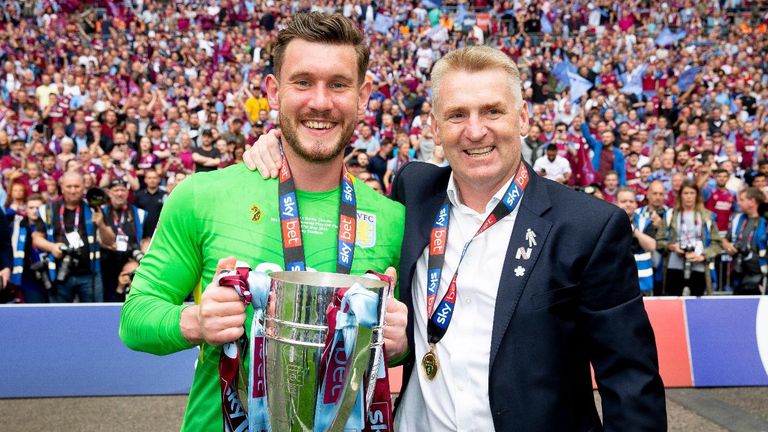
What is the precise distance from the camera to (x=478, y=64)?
2.60 meters

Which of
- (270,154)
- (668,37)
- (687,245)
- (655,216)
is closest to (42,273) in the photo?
(270,154)

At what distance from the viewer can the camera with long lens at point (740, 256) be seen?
9.16 meters

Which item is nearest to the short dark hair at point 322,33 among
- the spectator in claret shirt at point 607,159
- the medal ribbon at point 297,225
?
the medal ribbon at point 297,225

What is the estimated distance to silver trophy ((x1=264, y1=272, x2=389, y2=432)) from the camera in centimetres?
179

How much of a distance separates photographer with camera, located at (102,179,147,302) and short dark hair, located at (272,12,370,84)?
5709 mm

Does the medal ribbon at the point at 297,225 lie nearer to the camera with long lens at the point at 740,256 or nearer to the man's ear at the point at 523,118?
the man's ear at the point at 523,118

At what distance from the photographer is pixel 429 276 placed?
8.49ft

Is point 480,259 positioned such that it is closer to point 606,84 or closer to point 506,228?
point 506,228

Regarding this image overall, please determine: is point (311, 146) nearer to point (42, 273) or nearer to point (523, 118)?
point (523, 118)

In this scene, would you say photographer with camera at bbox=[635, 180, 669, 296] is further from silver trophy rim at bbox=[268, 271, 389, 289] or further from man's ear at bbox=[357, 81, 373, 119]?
silver trophy rim at bbox=[268, 271, 389, 289]

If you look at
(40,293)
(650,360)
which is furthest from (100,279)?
(650,360)

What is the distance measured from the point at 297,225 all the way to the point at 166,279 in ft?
1.54

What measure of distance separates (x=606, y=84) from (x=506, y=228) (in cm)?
1613

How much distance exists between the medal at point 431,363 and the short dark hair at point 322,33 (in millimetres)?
1011
